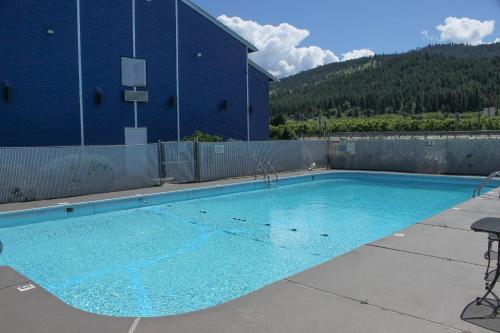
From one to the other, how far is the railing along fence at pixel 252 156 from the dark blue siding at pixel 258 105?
4.22 meters

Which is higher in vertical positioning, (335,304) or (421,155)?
(421,155)

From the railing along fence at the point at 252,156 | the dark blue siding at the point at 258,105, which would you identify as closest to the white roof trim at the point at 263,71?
the dark blue siding at the point at 258,105

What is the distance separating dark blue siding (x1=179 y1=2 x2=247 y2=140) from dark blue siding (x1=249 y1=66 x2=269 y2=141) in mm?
719

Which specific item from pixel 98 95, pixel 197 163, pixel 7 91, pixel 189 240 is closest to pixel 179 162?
A: pixel 197 163

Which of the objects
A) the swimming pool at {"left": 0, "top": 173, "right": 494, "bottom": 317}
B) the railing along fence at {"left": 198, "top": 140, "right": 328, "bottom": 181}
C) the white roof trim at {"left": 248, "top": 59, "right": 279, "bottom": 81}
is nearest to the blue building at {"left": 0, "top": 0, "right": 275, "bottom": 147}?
the white roof trim at {"left": 248, "top": 59, "right": 279, "bottom": 81}

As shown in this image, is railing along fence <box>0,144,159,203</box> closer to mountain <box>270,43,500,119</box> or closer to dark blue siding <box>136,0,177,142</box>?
dark blue siding <box>136,0,177,142</box>

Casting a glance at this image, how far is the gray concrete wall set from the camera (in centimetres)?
1714

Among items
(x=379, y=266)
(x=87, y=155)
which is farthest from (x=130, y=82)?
(x=379, y=266)

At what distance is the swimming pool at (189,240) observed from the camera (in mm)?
5742

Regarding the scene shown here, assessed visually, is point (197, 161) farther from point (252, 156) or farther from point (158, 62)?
point (158, 62)

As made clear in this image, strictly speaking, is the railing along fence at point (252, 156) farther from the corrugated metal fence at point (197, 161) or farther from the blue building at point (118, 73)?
the blue building at point (118, 73)

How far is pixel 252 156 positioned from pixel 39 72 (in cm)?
840

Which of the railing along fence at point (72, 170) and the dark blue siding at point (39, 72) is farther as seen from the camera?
the dark blue siding at point (39, 72)

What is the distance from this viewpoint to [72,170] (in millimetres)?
11805
